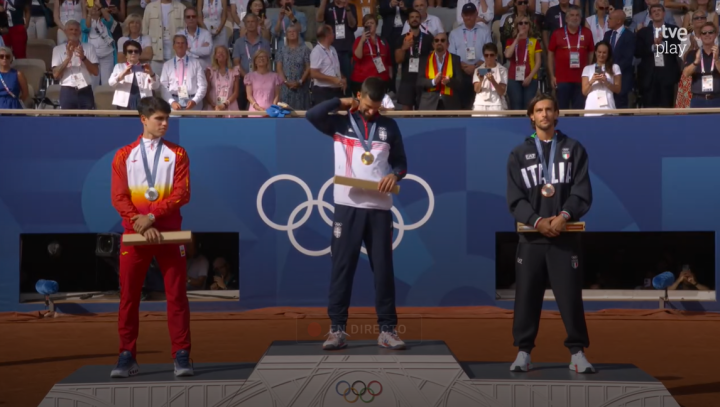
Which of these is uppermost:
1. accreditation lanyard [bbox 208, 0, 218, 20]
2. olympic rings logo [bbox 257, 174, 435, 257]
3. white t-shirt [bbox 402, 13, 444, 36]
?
accreditation lanyard [bbox 208, 0, 218, 20]

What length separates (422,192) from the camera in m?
11.2

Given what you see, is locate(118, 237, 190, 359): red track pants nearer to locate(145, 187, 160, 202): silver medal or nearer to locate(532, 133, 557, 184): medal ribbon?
locate(145, 187, 160, 202): silver medal

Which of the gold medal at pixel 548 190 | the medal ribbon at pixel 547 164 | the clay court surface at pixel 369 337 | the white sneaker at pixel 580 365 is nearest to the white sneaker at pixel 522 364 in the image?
the white sneaker at pixel 580 365

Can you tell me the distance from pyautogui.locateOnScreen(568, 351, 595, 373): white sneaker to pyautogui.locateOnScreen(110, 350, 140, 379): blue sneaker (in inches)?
112

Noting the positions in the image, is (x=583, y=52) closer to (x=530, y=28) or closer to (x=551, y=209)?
(x=530, y=28)

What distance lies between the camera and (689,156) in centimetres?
1107

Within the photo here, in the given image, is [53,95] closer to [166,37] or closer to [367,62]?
[166,37]

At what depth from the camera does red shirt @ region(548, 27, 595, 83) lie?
1215 cm

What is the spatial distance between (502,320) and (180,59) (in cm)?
547

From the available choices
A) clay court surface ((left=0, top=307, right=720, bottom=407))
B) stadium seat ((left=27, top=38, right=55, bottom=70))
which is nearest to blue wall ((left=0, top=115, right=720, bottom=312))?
clay court surface ((left=0, top=307, right=720, bottom=407))

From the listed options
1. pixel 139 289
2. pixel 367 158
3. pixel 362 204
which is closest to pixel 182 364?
pixel 139 289

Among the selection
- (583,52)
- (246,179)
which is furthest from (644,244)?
(246,179)

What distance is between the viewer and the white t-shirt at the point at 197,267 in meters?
11.7

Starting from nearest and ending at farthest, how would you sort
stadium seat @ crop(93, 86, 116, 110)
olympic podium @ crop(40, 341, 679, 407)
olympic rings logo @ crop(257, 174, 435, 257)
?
1. olympic podium @ crop(40, 341, 679, 407)
2. olympic rings logo @ crop(257, 174, 435, 257)
3. stadium seat @ crop(93, 86, 116, 110)
